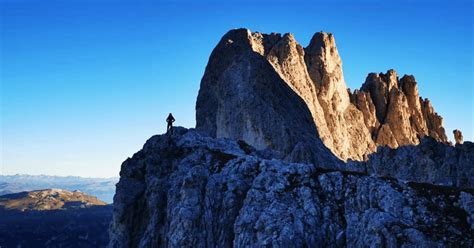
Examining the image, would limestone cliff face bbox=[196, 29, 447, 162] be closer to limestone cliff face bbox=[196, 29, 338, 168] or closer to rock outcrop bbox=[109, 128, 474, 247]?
limestone cliff face bbox=[196, 29, 338, 168]

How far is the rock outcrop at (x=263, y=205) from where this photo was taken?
34.3 meters

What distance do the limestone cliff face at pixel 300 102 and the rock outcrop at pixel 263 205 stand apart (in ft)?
125

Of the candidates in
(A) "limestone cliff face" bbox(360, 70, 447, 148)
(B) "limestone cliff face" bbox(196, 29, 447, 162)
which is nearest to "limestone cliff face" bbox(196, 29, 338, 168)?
(B) "limestone cliff face" bbox(196, 29, 447, 162)

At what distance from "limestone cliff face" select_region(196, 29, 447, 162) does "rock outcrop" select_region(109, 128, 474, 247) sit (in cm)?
3798

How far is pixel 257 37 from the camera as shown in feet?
438

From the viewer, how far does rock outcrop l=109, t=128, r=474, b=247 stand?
34.3 meters

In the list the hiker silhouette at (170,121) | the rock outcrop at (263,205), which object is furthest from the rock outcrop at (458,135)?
the hiker silhouette at (170,121)

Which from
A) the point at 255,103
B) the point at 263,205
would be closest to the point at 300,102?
the point at 255,103

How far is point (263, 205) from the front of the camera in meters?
40.4

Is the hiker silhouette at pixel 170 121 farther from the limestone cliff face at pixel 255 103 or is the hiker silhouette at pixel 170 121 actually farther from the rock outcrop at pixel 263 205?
the limestone cliff face at pixel 255 103

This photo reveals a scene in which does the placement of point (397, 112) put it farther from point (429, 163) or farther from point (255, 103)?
point (255, 103)

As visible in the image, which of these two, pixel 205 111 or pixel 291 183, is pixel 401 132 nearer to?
pixel 205 111

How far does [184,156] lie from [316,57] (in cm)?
10280

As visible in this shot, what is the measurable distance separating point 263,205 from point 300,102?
7758 centimetres
